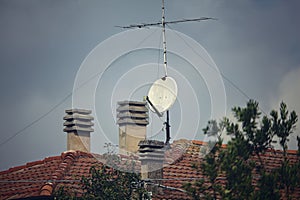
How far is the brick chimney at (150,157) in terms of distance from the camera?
1157 inches

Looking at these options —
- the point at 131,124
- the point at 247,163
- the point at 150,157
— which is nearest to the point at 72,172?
the point at 131,124

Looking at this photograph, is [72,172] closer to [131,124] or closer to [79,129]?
[79,129]

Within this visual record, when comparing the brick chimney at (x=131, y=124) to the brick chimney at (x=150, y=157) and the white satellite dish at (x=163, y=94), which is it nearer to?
the white satellite dish at (x=163, y=94)

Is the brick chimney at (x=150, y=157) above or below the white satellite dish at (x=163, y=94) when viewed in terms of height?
below

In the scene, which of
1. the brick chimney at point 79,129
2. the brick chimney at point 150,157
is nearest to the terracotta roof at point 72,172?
the brick chimney at point 150,157

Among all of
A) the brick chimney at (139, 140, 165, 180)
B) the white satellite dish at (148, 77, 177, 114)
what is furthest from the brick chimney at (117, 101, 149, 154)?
the brick chimney at (139, 140, 165, 180)

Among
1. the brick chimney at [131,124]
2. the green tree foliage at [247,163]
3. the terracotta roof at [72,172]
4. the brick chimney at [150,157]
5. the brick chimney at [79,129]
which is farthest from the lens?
the brick chimney at [79,129]

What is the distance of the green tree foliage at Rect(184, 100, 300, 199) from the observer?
23.2 metres

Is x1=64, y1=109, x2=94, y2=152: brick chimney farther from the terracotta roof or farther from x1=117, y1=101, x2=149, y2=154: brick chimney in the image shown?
the terracotta roof

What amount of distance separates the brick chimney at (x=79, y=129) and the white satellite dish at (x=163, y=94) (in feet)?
15.2

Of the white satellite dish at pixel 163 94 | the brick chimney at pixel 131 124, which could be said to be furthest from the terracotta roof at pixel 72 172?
the white satellite dish at pixel 163 94

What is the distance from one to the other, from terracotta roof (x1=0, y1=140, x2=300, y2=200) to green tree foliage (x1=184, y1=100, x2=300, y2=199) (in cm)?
609

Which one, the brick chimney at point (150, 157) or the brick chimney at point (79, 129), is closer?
the brick chimney at point (150, 157)

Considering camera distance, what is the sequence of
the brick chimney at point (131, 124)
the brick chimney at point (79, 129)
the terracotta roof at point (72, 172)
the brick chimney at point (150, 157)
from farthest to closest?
the brick chimney at point (79, 129) → the brick chimney at point (131, 124) → the terracotta roof at point (72, 172) → the brick chimney at point (150, 157)
